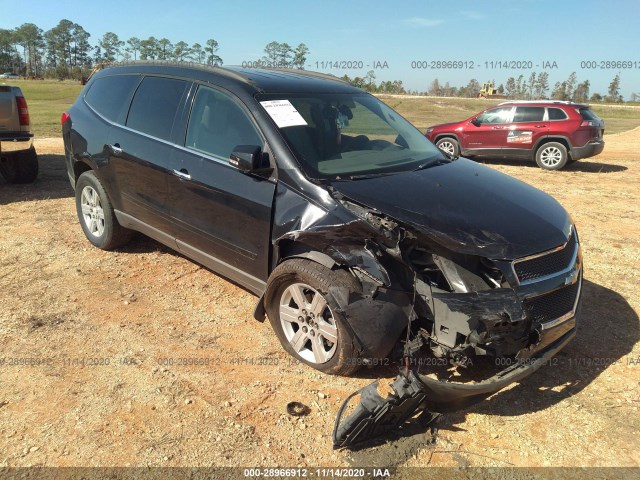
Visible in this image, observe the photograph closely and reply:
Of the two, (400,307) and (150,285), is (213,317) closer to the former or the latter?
(150,285)

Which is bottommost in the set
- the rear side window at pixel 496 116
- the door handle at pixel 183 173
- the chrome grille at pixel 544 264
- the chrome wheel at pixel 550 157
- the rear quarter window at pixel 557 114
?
the chrome wheel at pixel 550 157

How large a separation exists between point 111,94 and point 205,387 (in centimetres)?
335

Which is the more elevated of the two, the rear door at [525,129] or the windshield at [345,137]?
the windshield at [345,137]

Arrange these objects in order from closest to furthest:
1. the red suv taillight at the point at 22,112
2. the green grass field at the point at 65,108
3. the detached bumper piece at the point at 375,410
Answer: the detached bumper piece at the point at 375,410
the red suv taillight at the point at 22,112
the green grass field at the point at 65,108

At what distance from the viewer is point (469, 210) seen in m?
3.22

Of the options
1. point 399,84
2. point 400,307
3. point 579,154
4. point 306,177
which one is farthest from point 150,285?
point 399,84

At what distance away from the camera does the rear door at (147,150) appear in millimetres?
4332

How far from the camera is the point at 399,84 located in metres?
68.6

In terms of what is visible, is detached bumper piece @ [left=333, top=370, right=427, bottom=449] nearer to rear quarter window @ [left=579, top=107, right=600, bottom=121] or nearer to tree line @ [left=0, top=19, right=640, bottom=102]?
rear quarter window @ [left=579, top=107, right=600, bottom=121]

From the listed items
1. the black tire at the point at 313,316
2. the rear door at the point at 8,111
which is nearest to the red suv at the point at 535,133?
the rear door at the point at 8,111

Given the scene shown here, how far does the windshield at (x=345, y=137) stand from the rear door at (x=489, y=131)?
30.5 ft

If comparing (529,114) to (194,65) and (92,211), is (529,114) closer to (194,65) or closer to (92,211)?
(194,65)

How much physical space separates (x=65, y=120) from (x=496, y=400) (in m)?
5.22

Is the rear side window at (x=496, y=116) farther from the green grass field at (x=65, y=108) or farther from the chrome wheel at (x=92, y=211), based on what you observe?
the chrome wheel at (x=92, y=211)
